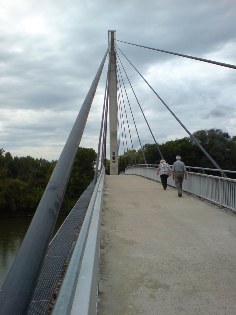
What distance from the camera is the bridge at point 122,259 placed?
190cm

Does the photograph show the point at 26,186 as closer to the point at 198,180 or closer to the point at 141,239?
the point at 198,180

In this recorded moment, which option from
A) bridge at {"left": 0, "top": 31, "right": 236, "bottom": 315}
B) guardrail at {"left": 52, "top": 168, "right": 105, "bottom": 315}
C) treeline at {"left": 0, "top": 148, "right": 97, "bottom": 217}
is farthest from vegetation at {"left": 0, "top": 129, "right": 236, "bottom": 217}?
guardrail at {"left": 52, "top": 168, "right": 105, "bottom": 315}

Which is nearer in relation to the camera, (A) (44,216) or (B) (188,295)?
(A) (44,216)

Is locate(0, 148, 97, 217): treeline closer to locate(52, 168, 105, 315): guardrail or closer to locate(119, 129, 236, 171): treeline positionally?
locate(119, 129, 236, 171): treeline

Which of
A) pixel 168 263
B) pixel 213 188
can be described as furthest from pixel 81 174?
pixel 168 263

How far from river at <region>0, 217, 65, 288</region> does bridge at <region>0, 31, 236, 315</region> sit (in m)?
22.7

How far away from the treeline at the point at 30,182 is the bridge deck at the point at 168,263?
6155 cm

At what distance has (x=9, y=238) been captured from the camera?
2176 inches

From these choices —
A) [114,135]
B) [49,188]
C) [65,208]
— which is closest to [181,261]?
[49,188]

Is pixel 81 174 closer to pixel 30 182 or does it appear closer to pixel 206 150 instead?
pixel 30 182

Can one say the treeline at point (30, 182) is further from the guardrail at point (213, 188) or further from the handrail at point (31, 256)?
the handrail at point (31, 256)

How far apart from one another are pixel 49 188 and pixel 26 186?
3365 inches

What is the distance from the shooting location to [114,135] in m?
36.8

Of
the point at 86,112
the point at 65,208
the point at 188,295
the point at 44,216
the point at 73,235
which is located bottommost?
the point at 65,208
